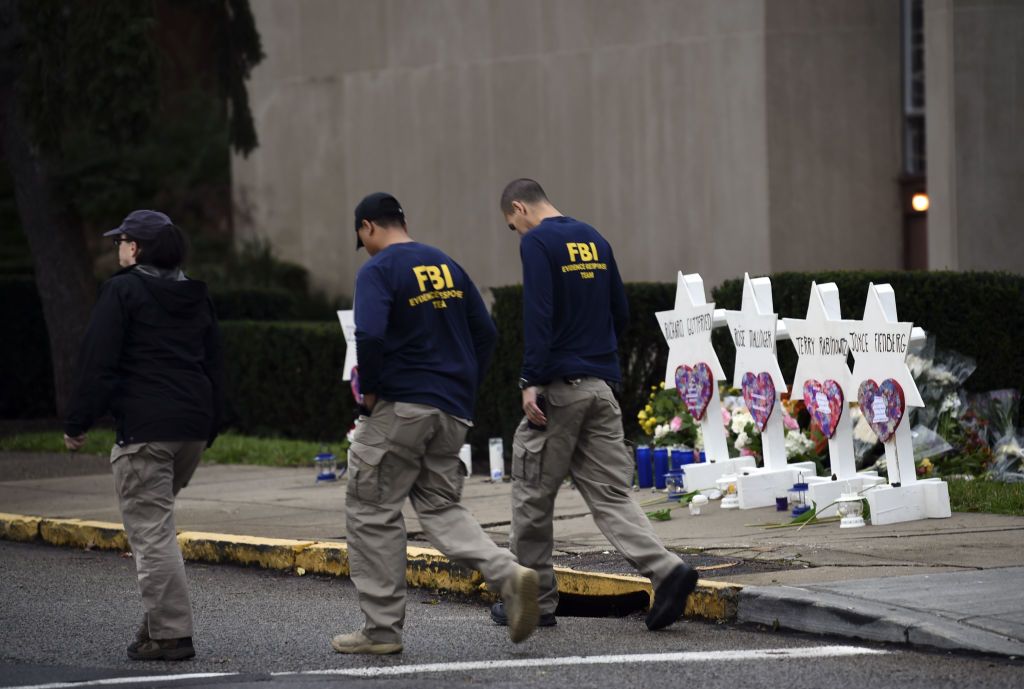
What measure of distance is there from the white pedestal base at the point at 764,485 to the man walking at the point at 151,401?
13.1 feet

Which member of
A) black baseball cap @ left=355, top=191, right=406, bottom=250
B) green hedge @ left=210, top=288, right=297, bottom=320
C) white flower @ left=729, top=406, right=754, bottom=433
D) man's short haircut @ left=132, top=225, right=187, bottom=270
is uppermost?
green hedge @ left=210, top=288, right=297, bottom=320

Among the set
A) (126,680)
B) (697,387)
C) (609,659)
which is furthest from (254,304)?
(609,659)

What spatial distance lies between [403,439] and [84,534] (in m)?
4.63

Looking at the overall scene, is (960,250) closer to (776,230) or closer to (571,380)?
(776,230)

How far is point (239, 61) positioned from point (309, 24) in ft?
13.6

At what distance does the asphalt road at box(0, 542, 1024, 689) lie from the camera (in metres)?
6.06

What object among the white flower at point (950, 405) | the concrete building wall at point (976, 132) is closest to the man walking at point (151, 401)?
the white flower at point (950, 405)

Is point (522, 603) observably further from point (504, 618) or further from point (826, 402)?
point (826, 402)

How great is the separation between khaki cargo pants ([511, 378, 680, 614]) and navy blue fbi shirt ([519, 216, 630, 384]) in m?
0.10

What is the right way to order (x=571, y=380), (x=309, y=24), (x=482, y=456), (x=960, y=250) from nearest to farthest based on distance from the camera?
(x=571, y=380) → (x=482, y=456) → (x=960, y=250) → (x=309, y=24)

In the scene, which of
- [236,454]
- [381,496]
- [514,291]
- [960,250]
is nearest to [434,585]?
[381,496]

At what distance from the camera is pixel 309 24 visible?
22.0 meters

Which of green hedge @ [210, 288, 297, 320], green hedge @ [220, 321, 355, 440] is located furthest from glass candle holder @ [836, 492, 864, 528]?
green hedge @ [210, 288, 297, 320]

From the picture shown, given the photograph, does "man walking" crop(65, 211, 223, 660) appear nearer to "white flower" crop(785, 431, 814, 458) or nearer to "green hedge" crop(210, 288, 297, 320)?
"white flower" crop(785, 431, 814, 458)
